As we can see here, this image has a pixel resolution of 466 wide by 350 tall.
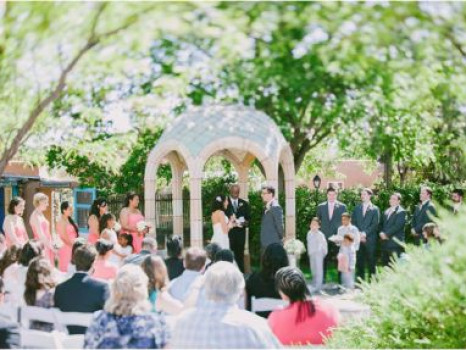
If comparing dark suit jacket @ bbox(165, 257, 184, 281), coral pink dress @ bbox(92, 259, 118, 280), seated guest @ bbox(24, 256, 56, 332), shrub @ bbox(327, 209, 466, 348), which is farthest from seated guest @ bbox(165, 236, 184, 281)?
shrub @ bbox(327, 209, 466, 348)

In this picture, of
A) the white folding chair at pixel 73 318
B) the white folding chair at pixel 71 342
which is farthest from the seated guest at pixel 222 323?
the white folding chair at pixel 73 318

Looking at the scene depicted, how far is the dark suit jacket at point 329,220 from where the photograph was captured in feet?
27.8

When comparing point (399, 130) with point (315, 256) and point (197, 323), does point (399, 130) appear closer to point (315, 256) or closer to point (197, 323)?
point (315, 256)

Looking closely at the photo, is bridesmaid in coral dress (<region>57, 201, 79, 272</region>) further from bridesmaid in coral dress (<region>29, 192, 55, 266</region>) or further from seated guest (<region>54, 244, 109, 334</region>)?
seated guest (<region>54, 244, 109, 334</region>)

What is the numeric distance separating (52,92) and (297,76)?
7.49 feet

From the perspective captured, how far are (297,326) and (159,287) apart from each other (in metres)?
1.12

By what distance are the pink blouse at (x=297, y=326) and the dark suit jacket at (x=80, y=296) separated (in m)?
1.21

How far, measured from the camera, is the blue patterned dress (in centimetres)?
322

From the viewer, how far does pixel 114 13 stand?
17.6 feet

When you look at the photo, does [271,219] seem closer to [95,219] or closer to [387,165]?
[95,219]

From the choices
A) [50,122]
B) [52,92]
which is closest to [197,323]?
[52,92]

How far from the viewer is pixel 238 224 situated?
319 inches

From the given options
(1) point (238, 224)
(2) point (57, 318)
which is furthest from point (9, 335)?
(1) point (238, 224)

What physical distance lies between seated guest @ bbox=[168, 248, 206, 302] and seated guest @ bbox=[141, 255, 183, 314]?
87 millimetres
